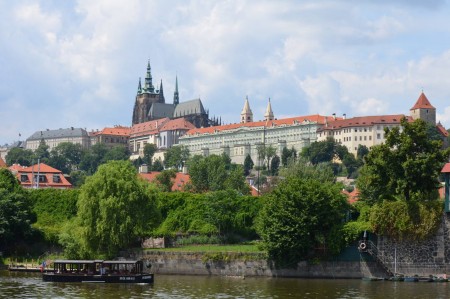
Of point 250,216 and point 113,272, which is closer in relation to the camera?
point 113,272

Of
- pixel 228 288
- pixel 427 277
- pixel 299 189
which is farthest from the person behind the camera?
pixel 299 189

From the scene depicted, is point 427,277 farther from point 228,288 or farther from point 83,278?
point 83,278

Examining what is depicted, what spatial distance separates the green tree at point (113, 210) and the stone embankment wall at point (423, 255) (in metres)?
18.8

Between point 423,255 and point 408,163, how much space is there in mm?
6385

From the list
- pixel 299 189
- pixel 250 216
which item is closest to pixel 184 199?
pixel 250 216

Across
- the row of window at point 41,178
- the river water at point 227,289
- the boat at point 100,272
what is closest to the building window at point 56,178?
the row of window at point 41,178

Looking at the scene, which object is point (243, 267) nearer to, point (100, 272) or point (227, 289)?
point (227, 289)

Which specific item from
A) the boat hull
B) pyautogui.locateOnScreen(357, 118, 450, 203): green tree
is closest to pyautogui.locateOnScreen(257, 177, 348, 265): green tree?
pyautogui.locateOnScreen(357, 118, 450, 203): green tree

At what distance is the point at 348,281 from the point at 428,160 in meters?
10.2

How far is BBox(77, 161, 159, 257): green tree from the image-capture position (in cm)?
6781

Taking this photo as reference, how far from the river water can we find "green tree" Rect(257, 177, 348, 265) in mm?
2200

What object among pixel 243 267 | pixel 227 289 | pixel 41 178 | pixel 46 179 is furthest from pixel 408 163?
pixel 46 179

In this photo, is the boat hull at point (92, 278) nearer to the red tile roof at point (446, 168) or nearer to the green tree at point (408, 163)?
the green tree at point (408, 163)

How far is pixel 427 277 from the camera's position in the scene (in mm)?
61000
